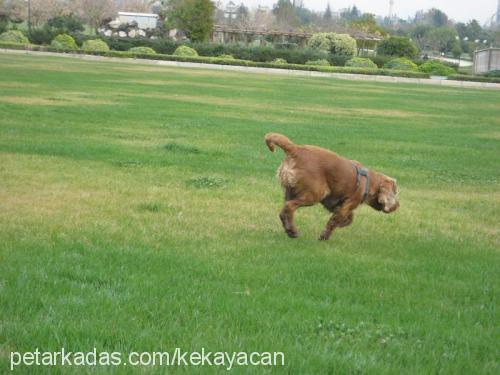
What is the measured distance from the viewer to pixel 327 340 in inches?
188

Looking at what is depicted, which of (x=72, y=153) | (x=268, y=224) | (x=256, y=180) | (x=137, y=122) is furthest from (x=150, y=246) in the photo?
(x=137, y=122)

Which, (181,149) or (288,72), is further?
(288,72)

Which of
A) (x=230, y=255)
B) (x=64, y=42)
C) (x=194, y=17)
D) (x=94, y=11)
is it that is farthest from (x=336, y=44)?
(x=230, y=255)

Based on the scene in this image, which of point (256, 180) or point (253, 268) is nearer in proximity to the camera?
point (253, 268)

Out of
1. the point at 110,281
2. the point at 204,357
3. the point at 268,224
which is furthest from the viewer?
the point at 268,224

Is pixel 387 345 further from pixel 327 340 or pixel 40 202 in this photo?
pixel 40 202

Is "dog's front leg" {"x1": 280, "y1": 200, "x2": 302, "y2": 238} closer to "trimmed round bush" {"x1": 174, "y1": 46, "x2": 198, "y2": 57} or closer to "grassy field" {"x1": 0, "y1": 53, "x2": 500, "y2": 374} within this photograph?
"grassy field" {"x1": 0, "y1": 53, "x2": 500, "y2": 374}

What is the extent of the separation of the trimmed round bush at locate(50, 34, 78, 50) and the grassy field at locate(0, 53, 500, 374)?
4619cm

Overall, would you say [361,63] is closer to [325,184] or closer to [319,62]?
[319,62]

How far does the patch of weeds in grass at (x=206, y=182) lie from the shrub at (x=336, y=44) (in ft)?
205

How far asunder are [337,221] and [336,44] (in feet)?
216

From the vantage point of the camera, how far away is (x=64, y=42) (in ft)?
204

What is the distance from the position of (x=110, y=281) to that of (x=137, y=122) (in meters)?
12.2

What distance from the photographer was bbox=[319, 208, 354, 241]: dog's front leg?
7.64 meters
